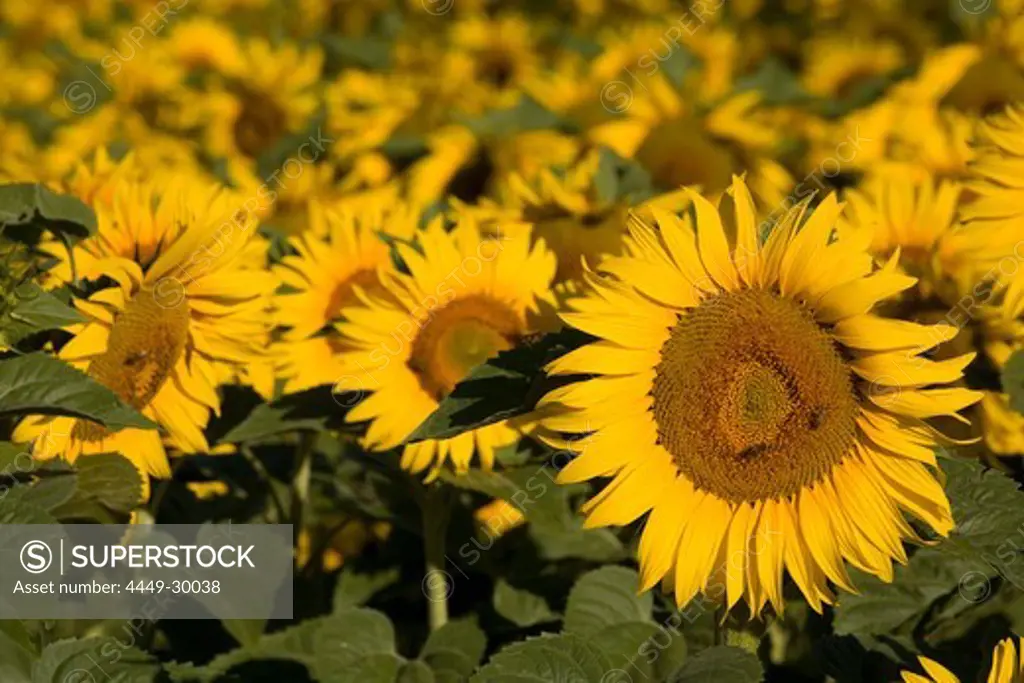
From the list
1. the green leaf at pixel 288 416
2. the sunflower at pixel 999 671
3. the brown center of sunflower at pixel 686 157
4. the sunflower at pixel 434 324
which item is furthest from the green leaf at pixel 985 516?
the brown center of sunflower at pixel 686 157

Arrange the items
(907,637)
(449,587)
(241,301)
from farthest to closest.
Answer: (449,587) < (241,301) < (907,637)

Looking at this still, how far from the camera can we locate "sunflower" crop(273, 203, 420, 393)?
9.27 feet

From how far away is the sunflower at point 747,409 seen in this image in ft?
6.73

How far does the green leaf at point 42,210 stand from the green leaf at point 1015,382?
1.48 m

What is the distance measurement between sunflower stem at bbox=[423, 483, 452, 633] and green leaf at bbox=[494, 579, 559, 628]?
0.34 feet

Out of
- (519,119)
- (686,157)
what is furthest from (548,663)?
(519,119)

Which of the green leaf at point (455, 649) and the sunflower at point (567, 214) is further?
the sunflower at point (567, 214)

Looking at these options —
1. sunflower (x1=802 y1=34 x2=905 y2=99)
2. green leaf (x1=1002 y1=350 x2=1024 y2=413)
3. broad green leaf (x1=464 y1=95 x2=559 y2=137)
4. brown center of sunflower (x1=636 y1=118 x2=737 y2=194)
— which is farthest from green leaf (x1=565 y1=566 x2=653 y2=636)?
sunflower (x1=802 y1=34 x2=905 y2=99)

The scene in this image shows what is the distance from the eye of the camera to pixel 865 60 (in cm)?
555

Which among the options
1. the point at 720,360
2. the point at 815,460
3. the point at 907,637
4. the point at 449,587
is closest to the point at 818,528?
the point at 815,460

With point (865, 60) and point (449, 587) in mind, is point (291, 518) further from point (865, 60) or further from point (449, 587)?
point (865, 60)

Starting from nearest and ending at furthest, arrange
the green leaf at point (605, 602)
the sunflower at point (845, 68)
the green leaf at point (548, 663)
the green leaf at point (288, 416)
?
the green leaf at point (548, 663)
the green leaf at point (605, 602)
the green leaf at point (288, 416)
the sunflower at point (845, 68)

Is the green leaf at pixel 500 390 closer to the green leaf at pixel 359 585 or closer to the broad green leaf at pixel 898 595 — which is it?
the broad green leaf at pixel 898 595

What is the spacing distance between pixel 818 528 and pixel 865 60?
12.3ft
